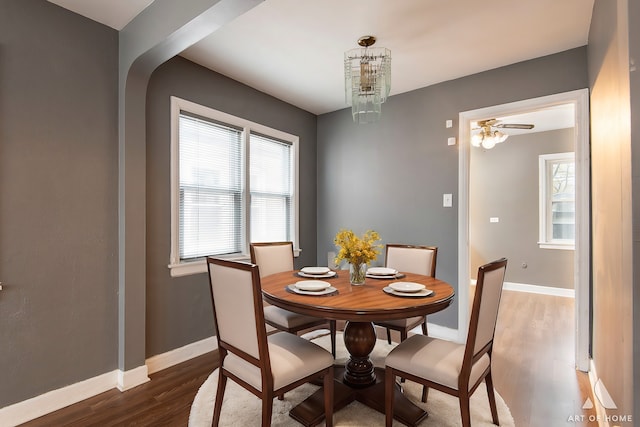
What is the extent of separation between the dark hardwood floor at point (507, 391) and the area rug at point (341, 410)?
0.09m

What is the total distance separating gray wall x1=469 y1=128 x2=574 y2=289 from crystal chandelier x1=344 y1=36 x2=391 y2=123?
4021 millimetres

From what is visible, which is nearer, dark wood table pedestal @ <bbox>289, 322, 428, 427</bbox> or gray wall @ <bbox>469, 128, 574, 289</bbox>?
dark wood table pedestal @ <bbox>289, 322, 428, 427</bbox>

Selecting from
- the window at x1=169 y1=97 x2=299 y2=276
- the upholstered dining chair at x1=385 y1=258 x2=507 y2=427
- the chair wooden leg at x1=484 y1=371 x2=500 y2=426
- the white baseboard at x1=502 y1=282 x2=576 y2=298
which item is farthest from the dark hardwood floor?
the white baseboard at x1=502 y1=282 x2=576 y2=298

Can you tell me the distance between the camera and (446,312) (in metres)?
3.33

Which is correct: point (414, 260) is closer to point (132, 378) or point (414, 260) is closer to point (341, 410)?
point (341, 410)

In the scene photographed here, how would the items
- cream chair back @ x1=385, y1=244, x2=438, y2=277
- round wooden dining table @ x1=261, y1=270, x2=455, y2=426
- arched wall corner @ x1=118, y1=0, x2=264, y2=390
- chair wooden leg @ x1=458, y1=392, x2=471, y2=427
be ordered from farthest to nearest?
1. cream chair back @ x1=385, y1=244, x2=438, y2=277
2. arched wall corner @ x1=118, y1=0, x2=264, y2=390
3. round wooden dining table @ x1=261, y1=270, x2=455, y2=426
4. chair wooden leg @ x1=458, y1=392, x2=471, y2=427

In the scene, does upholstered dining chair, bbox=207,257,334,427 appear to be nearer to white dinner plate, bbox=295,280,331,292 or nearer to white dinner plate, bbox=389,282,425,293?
white dinner plate, bbox=295,280,331,292

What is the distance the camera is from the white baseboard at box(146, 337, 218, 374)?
2.59 meters

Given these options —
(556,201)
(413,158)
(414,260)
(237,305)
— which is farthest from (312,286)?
(556,201)

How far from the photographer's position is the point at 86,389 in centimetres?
220

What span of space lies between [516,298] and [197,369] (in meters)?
4.54

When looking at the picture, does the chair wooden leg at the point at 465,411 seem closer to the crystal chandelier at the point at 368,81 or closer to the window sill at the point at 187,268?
the crystal chandelier at the point at 368,81

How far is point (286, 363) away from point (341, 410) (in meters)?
0.68

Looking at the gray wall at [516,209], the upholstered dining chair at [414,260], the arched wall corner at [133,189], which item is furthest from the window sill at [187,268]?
the gray wall at [516,209]
